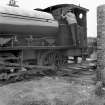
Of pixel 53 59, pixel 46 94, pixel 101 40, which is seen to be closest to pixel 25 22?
pixel 53 59

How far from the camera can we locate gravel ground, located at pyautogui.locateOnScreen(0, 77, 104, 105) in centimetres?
453

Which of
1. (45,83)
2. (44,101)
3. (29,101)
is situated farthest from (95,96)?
(45,83)

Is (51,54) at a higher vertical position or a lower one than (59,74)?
higher

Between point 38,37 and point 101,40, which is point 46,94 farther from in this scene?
point 38,37

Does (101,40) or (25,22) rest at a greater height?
(25,22)

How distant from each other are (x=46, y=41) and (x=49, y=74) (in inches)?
59.4

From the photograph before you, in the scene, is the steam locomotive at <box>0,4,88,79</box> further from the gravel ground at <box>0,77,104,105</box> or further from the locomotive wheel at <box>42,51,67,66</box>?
the gravel ground at <box>0,77,104,105</box>

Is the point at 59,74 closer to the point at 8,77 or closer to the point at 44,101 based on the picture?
the point at 8,77

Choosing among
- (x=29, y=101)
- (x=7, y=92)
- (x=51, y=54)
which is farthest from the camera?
(x=51, y=54)

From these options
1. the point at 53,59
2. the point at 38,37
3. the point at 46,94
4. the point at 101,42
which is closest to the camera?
the point at 46,94

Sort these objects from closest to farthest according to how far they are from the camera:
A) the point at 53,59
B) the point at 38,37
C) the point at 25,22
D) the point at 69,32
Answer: the point at 25,22, the point at 38,37, the point at 53,59, the point at 69,32

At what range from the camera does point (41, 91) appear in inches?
221

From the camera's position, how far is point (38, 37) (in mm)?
8227

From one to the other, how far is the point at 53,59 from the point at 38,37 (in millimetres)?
1282
